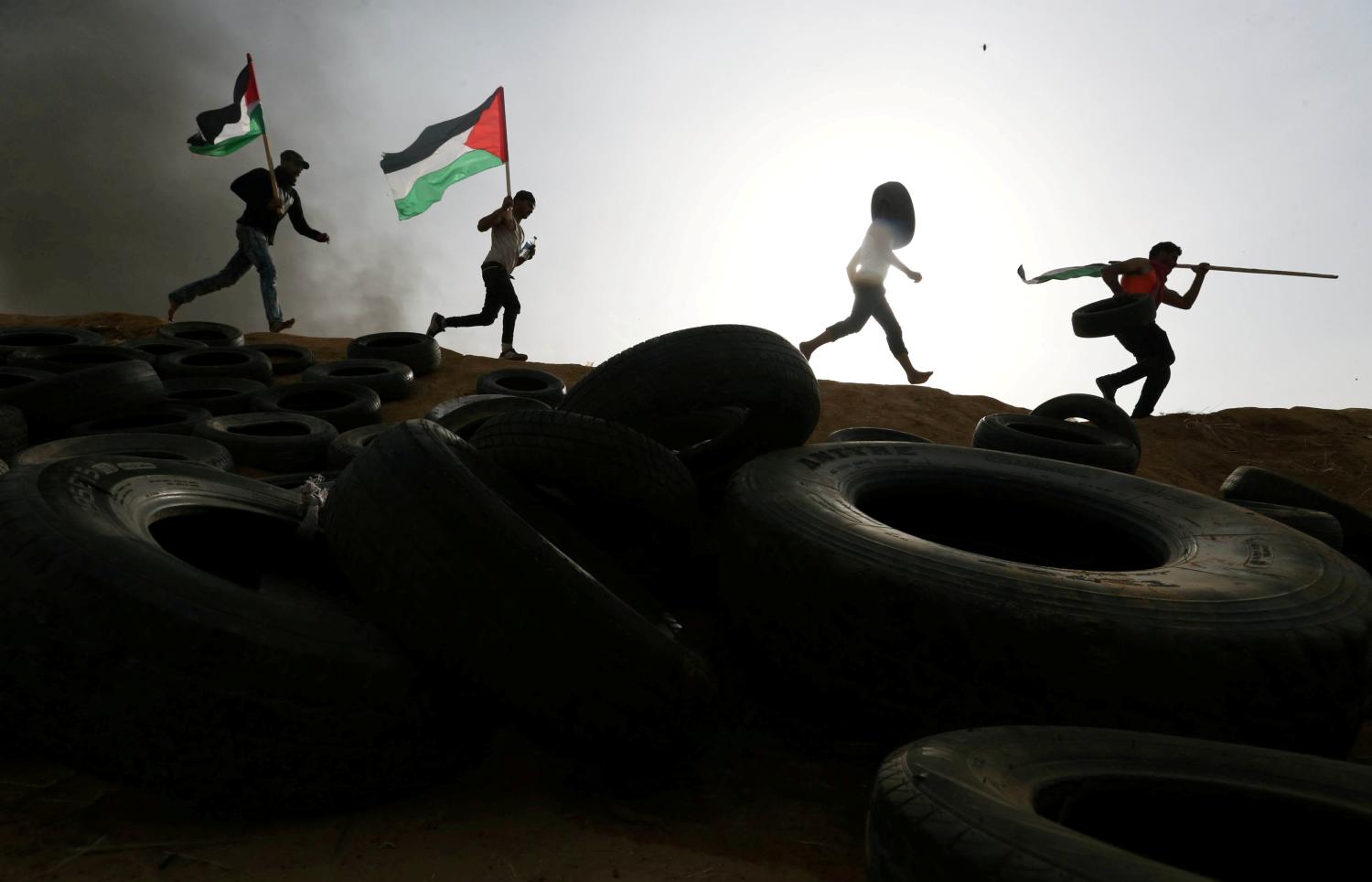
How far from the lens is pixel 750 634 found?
259 centimetres

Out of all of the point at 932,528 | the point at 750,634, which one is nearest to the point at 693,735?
the point at 750,634

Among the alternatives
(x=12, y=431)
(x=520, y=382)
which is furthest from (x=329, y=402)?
(x=12, y=431)

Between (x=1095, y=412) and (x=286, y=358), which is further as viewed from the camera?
(x=286, y=358)

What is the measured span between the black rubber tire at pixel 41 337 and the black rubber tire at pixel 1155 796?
372 inches

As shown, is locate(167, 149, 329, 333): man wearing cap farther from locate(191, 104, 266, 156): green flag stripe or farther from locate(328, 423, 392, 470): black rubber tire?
locate(328, 423, 392, 470): black rubber tire

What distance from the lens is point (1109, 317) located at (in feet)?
24.3

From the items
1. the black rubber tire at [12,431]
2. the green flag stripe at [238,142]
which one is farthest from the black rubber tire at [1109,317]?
the green flag stripe at [238,142]

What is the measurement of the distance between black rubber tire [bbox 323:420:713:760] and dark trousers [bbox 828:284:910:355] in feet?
25.1

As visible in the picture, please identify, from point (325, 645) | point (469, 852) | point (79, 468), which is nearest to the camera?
point (469, 852)

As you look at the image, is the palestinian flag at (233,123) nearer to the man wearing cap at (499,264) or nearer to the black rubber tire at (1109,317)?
the man wearing cap at (499,264)

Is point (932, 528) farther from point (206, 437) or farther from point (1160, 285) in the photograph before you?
point (1160, 285)

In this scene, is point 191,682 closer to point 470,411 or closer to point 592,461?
point 592,461

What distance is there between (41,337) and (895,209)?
8996 millimetres

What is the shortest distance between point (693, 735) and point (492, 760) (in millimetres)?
578
